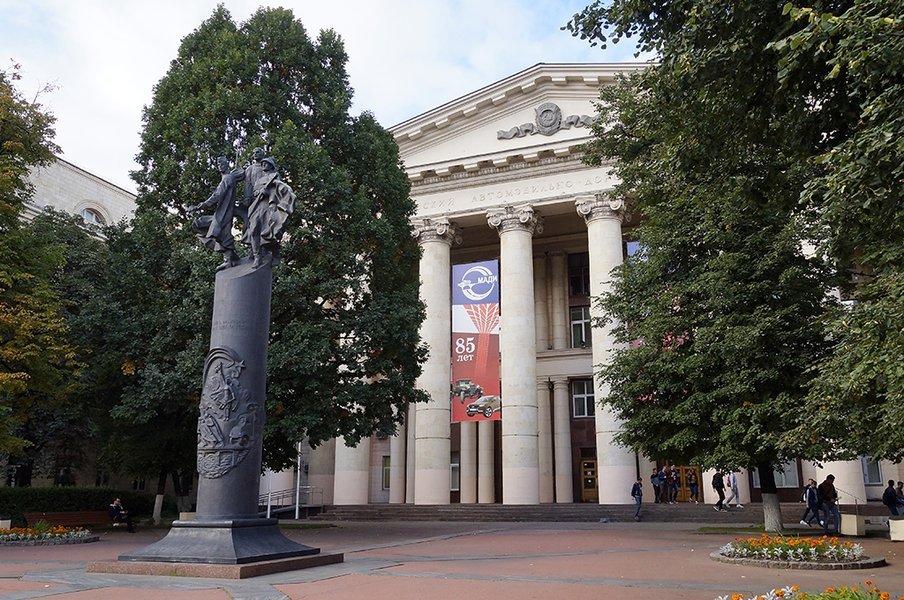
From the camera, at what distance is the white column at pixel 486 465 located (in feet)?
131

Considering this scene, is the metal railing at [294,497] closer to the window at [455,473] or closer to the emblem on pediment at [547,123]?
the window at [455,473]

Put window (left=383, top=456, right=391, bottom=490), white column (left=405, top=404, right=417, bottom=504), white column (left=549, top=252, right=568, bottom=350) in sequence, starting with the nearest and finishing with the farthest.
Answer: white column (left=405, top=404, right=417, bottom=504) → white column (left=549, top=252, right=568, bottom=350) → window (left=383, top=456, right=391, bottom=490)

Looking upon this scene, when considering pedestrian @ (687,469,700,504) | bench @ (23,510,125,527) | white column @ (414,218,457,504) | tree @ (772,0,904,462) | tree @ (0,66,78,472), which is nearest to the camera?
tree @ (772,0,904,462)

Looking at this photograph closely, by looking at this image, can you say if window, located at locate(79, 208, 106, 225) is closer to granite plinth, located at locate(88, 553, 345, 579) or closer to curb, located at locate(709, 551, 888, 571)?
granite plinth, located at locate(88, 553, 345, 579)

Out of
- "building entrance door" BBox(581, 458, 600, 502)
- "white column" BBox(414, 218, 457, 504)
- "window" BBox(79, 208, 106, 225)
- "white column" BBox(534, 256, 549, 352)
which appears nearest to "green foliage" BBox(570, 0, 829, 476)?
"white column" BBox(414, 218, 457, 504)

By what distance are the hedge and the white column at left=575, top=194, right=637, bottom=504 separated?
19794 mm

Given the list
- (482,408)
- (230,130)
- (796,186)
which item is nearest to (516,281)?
(482,408)

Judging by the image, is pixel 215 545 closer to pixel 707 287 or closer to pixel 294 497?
pixel 707 287

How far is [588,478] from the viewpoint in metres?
40.0

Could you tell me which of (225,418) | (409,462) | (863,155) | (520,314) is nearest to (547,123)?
(520,314)

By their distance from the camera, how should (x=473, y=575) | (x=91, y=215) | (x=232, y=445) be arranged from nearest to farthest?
(x=473, y=575) < (x=232, y=445) < (x=91, y=215)

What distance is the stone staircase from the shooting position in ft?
88.4

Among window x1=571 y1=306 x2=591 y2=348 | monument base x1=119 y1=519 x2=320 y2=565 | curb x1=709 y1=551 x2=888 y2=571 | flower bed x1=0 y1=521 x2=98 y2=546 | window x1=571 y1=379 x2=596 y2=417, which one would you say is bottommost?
flower bed x1=0 y1=521 x2=98 y2=546

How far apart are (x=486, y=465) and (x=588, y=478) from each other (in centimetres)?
563
